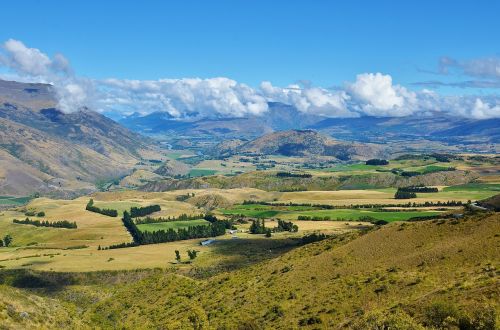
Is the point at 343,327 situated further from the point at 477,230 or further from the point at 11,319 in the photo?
the point at 11,319

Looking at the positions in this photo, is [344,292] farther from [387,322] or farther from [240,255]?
[240,255]

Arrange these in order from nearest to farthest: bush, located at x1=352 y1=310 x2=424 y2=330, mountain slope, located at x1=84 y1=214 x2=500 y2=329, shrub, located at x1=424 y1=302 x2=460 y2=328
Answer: shrub, located at x1=424 y1=302 x2=460 y2=328 → bush, located at x1=352 y1=310 x2=424 y2=330 → mountain slope, located at x1=84 y1=214 x2=500 y2=329

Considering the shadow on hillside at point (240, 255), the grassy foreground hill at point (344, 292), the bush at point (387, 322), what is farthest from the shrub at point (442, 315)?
the shadow on hillside at point (240, 255)

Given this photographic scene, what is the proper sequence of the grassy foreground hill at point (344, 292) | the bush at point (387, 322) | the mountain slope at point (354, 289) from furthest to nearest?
the mountain slope at point (354, 289) → the grassy foreground hill at point (344, 292) → the bush at point (387, 322)

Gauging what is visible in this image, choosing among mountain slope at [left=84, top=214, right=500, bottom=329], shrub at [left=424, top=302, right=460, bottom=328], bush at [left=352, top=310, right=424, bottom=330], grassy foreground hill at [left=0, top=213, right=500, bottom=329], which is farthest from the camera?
mountain slope at [left=84, top=214, right=500, bottom=329]

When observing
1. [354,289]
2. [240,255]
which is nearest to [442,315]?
[354,289]

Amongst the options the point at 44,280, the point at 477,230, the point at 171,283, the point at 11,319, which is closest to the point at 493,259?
the point at 477,230

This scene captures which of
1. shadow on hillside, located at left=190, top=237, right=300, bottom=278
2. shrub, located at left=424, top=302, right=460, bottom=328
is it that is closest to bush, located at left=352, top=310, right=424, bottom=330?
shrub, located at left=424, top=302, right=460, bottom=328

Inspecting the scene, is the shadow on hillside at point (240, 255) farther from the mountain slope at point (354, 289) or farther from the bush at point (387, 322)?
the bush at point (387, 322)

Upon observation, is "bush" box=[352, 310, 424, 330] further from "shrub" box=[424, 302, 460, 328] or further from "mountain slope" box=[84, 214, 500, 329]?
"shrub" box=[424, 302, 460, 328]

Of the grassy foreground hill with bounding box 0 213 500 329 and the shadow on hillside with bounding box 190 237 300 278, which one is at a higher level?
the grassy foreground hill with bounding box 0 213 500 329
